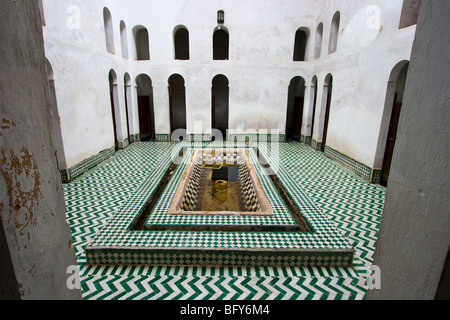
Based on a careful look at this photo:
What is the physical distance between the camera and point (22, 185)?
2.38ft

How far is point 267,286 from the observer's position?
238cm

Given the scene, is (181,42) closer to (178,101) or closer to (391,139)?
(178,101)

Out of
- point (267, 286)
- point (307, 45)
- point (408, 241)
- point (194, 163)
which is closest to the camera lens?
point (408, 241)

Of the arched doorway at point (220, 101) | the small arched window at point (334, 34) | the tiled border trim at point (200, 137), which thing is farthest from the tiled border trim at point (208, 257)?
the arched doorway at point (220, 101)

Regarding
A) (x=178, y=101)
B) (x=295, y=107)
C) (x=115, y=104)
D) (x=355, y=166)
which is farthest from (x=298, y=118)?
(x=115, y=104)

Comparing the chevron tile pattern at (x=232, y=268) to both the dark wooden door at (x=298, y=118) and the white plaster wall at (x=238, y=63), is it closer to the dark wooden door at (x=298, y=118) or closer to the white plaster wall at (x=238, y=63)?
the white plaster wall at (x=238, y=63)

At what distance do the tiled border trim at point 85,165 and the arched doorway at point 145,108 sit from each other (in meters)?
2.62

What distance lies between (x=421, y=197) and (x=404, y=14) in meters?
4.72

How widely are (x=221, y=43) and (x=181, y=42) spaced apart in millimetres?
1678

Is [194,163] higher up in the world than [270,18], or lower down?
lower down

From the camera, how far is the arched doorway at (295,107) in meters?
9.34

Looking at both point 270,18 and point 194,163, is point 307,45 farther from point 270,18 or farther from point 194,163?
point 194,163
